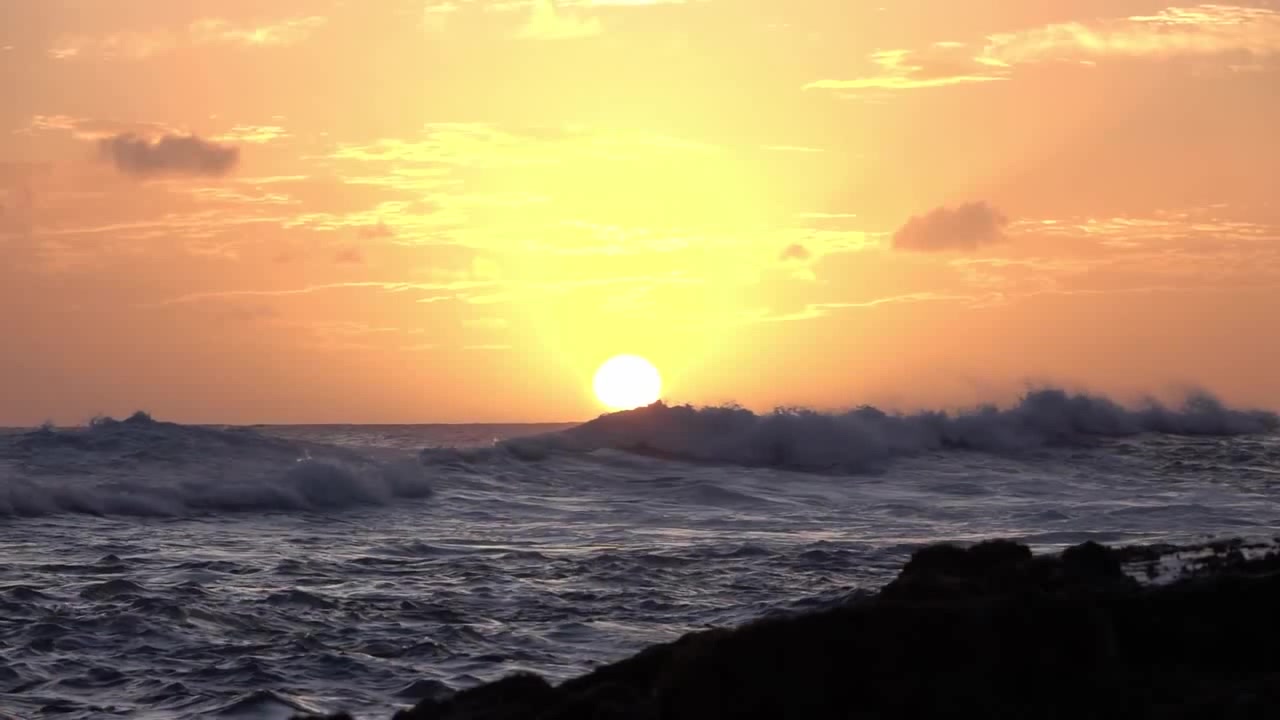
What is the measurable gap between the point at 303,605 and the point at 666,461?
20.0 meters

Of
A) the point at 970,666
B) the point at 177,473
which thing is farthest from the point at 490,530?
the point at 970,666

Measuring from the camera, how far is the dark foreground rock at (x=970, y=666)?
5457 millimetres

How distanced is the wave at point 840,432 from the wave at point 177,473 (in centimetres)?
582

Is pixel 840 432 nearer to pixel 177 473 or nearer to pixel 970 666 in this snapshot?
pixel 177 473

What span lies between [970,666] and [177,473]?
77.7 feet

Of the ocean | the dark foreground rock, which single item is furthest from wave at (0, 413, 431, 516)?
the dark foreground rock

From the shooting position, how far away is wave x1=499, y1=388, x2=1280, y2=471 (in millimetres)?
35312

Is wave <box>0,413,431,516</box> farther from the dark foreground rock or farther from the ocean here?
the dark foreground rock

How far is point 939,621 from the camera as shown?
18.8 feet

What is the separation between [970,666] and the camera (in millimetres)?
5613

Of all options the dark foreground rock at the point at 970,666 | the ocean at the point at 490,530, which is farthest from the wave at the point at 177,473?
the dark foreground rock at the point at 970,666

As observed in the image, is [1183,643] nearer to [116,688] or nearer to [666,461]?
[116,688]

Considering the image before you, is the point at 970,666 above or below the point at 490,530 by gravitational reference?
above

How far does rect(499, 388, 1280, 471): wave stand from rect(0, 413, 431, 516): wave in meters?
5.82
